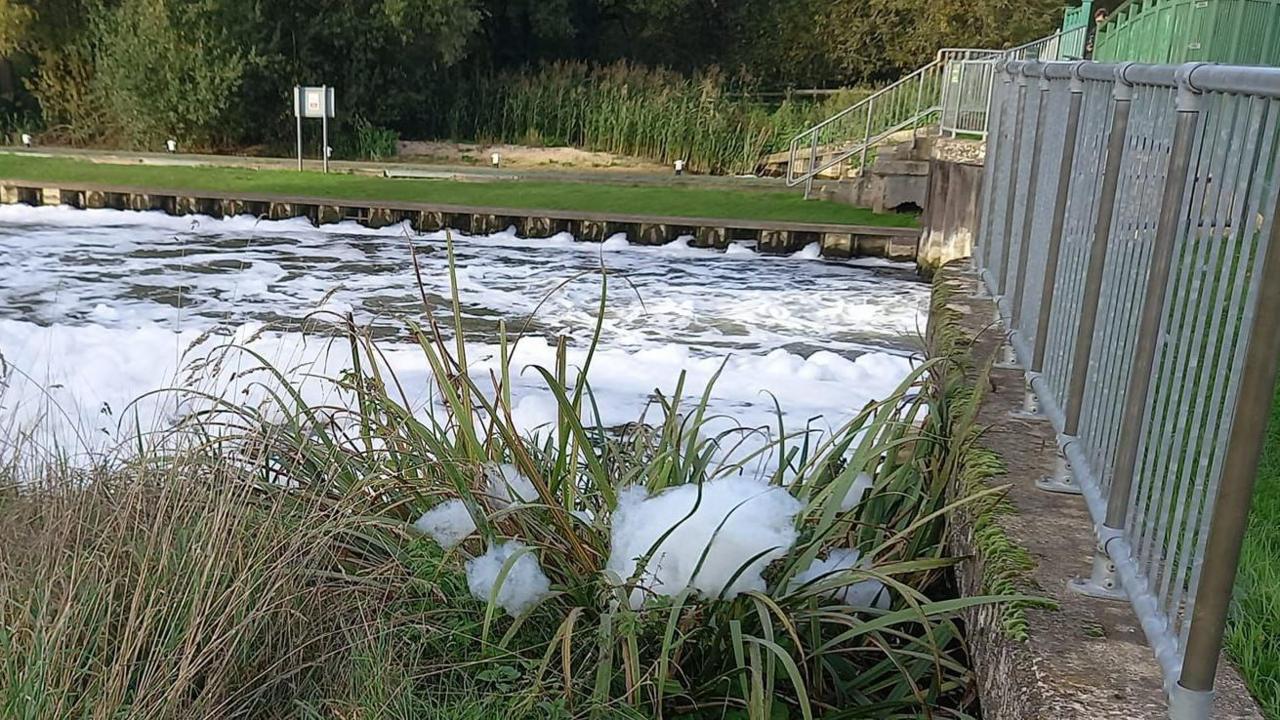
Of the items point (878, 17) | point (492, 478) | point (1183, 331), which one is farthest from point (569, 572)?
point (878, 17)

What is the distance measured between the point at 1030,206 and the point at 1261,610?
1.41 meters

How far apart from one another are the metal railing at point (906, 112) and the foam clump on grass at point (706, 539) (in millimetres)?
10481

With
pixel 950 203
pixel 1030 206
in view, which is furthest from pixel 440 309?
pixel 1030 206

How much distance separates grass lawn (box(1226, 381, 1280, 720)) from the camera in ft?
5.75

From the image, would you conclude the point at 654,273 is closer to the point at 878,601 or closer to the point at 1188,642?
the point at 878,601

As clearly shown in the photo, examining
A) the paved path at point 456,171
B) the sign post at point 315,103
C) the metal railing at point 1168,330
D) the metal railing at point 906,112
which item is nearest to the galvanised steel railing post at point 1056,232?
the metal railing at point 1168,330

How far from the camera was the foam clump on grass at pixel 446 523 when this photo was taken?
263 cm

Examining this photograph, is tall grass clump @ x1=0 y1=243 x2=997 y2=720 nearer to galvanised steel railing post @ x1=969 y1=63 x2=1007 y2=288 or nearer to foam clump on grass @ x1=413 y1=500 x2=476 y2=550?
foam clump on grass @ x1=413 y1=500 x2=476 y2=550

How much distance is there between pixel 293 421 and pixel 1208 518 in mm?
2185

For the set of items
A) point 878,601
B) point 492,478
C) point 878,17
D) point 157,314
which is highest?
point 878,17

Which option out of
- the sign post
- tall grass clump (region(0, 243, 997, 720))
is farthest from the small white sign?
tall grass clump (region(0, 243, 997, 720))

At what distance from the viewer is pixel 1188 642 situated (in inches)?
53.4

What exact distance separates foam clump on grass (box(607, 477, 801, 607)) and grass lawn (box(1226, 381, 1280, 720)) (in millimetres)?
817

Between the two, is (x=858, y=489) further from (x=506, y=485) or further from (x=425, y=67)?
(x=425, y=67)
